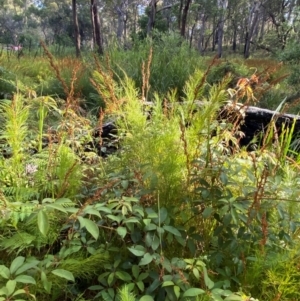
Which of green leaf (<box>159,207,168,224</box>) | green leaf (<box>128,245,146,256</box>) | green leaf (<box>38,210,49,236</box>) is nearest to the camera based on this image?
green leaf (<box>38,210,49,236</box>)

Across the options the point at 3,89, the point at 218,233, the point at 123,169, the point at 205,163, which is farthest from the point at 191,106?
the point at 3,89

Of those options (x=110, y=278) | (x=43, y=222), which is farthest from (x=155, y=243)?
(x=43, y=222)

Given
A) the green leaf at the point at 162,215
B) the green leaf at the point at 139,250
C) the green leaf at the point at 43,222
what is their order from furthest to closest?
1. the green leaf at the point at 162,215
2. the green leaf at the point at 139,250
3. the green leaf at the point at 43,222

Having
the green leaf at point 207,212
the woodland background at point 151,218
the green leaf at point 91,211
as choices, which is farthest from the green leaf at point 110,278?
the green leaf at point 207,212

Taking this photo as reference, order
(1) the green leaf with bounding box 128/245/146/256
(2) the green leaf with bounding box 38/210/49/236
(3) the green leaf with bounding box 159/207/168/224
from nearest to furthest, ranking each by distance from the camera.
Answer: (2) the green leaf with bounding box 38/210/49/236
(1) the green leaf with bounding box 128/245/146/256
(3) the green leaf with bounding box 159/207/168/224

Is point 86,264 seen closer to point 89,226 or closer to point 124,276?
point 124,276

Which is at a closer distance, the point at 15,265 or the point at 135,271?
the point at 15,265

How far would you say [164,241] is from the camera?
116 cm

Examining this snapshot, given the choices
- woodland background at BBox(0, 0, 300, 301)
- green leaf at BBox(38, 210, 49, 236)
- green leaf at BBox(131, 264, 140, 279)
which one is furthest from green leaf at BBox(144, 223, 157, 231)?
green leaf at BBox(38, 210, 49, 236)

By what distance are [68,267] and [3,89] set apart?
429 centimetres

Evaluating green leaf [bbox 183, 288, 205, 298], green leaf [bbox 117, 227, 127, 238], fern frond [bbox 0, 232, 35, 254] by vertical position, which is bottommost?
green leaf [bbox 183, 288, 205, 298]

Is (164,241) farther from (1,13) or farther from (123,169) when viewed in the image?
(1,13)

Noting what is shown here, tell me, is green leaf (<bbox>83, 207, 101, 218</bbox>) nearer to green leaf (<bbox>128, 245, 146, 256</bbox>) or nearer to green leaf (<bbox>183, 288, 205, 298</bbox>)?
green leaf (<bbox>128, 245, 146, 256</bbox>)

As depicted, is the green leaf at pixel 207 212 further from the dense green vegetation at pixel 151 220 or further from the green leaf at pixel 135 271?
the green leaf at pixel 135 271
